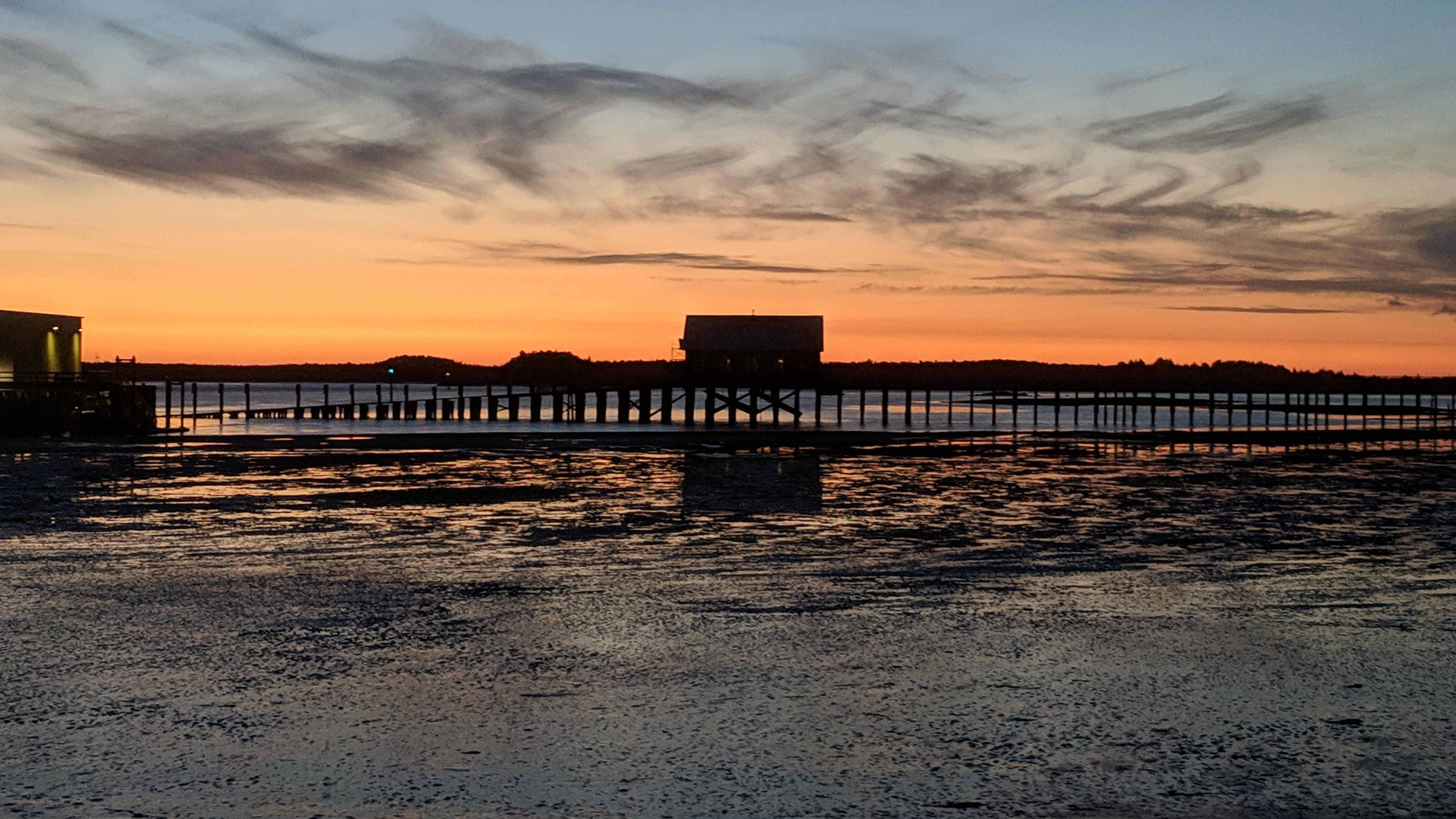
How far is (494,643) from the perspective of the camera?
8.30m

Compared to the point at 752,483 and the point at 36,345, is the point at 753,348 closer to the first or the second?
the point at 36,345

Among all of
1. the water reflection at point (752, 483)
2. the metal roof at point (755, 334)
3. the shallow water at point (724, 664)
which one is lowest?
the water reflection at point (752, 483)

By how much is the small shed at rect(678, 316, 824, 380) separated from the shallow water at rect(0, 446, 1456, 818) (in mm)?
59555

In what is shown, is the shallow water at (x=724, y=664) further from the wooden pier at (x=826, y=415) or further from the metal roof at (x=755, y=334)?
the metal roof at (x=755, y=334)

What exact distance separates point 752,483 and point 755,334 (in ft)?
180

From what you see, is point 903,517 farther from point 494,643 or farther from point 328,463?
point 328,463

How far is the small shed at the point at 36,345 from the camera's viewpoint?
4981cm

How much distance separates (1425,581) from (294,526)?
1285cm

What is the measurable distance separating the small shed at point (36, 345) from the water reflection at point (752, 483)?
3190 cm

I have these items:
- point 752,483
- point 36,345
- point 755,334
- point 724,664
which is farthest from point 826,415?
point 724,664

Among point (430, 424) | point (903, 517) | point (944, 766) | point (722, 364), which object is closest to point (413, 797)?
point (944, 766)

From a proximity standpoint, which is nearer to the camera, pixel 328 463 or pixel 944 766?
pixel 944 766

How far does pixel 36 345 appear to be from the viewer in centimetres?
5125

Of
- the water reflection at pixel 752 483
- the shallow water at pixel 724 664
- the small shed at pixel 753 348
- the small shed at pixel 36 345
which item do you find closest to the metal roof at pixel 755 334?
the small shed at pixel 753 348
